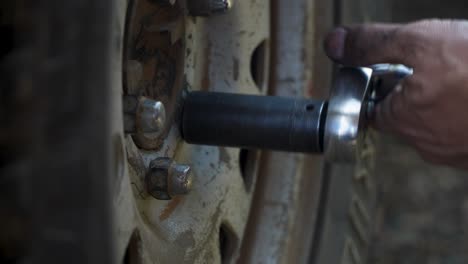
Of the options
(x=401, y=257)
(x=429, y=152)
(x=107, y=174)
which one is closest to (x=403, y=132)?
(x=429, y=152)

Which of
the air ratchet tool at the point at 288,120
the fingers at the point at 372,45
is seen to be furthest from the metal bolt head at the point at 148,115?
the fingers at the point at 372,45

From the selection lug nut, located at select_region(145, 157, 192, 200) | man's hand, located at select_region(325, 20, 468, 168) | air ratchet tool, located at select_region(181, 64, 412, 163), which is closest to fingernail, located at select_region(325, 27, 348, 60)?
man's hand, located at select_region(325, 20, 468, 168)

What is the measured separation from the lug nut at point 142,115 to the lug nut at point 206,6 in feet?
0.57

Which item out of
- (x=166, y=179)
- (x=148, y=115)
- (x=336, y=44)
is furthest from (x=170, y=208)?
(x=336, y=44)

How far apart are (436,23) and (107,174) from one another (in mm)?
632

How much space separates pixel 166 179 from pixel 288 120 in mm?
138

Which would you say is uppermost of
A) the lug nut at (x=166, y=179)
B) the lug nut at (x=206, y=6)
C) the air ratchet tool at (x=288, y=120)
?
the lug nut at (x=206, y=6)

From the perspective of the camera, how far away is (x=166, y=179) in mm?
839

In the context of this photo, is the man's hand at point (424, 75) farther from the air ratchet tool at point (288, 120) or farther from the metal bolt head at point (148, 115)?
the metal bolt head at point (148, 115)

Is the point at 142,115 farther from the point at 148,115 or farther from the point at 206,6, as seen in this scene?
the point at 206,6

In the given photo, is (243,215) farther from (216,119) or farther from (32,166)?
(32,166)

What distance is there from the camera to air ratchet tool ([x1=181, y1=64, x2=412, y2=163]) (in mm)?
804

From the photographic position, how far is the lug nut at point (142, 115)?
761 millimetres

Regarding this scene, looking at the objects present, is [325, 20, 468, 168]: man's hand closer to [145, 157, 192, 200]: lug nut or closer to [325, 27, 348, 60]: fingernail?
[325, 27, 348, 60]: fingernail
